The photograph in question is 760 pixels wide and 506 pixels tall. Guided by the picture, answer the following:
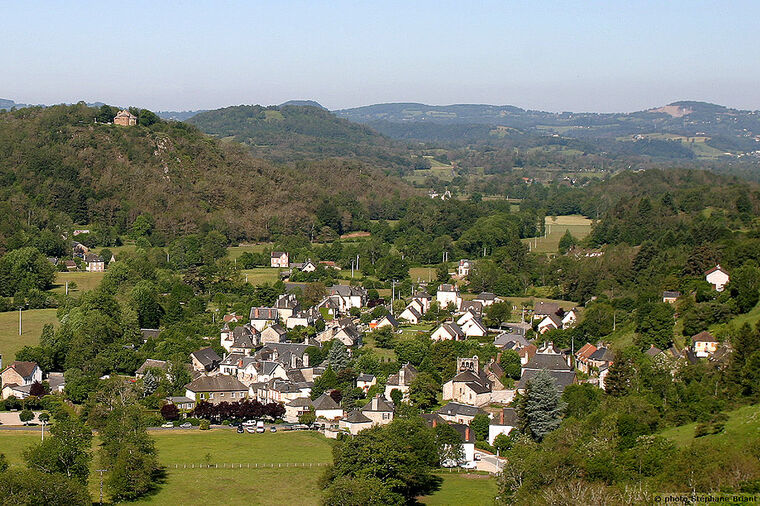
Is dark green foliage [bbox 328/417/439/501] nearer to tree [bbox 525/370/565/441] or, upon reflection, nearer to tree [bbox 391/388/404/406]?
tree [bbox 525/370/565/441]

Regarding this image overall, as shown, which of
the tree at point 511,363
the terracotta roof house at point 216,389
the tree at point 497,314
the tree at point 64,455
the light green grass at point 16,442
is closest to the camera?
the tree at point 64,455

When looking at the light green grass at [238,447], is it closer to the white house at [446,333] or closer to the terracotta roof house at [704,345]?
the white house at [446,333]

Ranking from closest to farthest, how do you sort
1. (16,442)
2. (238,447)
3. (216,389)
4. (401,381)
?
(16,442) < (238,447) < (401,381) < (216,389)

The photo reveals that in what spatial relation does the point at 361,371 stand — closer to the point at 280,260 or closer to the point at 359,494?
the point at 359,494

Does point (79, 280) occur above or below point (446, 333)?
above

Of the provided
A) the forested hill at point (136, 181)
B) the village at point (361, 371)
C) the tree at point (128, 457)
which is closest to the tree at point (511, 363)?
the village at point (361, 371)

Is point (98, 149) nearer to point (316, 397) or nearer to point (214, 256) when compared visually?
point (214, 256)

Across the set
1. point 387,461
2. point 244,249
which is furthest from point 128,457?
point 244,249

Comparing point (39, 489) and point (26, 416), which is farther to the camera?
point (26, 416)
